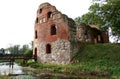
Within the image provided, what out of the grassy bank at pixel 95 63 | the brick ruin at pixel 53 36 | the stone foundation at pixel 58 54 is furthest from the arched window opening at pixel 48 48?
the grassy bank at pixel 95 63

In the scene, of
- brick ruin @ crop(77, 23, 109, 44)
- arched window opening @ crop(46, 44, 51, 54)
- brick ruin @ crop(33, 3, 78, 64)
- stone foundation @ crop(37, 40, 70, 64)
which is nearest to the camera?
stone foundation @ crop(37, 40, 70, 64)

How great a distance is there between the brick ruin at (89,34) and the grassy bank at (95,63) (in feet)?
15.6

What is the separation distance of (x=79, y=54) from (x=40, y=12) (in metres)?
11.6

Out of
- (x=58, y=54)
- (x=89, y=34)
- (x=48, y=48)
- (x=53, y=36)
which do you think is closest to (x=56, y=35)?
(x=53, y=36)

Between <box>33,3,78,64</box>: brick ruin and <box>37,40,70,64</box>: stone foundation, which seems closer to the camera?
<box>37,40,70,64</box>: stone foundation

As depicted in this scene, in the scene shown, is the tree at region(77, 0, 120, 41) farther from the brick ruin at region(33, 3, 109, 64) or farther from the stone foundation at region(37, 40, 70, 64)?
the stone foundation at region(37, 40, 70, 64)

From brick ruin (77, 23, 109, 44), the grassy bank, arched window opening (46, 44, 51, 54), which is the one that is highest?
brick ruin (77, 23, 109, 44)

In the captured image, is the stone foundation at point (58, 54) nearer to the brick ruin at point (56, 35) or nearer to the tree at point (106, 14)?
the brick ruin at point (56, 35)

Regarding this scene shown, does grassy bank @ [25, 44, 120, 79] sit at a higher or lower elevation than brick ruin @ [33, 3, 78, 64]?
lower

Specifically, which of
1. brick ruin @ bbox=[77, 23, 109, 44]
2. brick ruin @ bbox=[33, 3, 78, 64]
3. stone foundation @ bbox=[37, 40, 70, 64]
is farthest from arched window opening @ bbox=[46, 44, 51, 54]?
brick ruin @ bbox=[77, 23, 109, 44]

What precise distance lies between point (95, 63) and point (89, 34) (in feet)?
43.6

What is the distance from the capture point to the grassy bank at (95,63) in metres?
23.6

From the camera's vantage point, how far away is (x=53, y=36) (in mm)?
34312

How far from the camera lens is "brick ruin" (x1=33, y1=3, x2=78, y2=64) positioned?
103 feet
